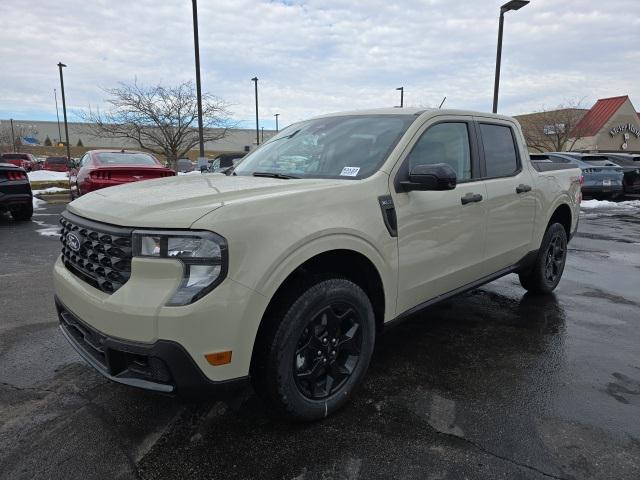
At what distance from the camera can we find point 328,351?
2.65 meters

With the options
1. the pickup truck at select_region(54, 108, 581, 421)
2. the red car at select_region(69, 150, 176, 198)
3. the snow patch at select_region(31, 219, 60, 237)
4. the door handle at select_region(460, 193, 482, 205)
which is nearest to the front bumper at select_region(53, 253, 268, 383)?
the pickup truck at select_region(54, 108, 581, 421)

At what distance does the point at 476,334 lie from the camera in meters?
4.03

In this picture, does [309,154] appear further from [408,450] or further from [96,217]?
[408,450]

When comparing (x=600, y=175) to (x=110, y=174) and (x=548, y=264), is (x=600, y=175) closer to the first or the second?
(x=548, y=264)

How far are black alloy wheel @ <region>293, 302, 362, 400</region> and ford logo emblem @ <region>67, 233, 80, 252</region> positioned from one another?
135 centimetres

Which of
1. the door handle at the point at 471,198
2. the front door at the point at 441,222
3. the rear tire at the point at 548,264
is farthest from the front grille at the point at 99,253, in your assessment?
the rear tire at the point at 548,264

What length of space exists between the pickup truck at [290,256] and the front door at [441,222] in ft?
0.04

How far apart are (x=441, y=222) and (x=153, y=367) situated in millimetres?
2061

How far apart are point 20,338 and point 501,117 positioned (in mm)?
4628

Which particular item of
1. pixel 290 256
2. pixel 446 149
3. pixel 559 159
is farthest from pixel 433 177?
pixel 559 159

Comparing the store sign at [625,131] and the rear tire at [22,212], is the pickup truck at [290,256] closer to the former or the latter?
the rear tire at [22,212]

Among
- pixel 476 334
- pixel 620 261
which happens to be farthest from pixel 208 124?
pixel 476 334

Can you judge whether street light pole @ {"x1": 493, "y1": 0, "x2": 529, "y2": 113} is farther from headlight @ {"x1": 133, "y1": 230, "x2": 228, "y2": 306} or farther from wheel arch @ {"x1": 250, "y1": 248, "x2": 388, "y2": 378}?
headlight @ {"x1": 133, "y1": 230, "x2": 228, "y2": 306}

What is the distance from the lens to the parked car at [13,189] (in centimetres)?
930
